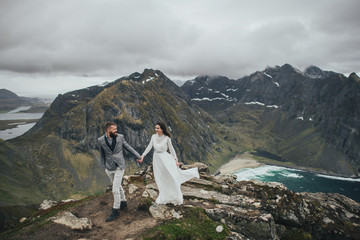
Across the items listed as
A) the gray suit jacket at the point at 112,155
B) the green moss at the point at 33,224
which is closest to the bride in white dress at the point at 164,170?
the gray suit jacket at the point at 112,155

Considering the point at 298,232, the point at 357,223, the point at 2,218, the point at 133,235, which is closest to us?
the point at 133,235

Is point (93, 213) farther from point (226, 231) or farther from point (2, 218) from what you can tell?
point (2, 218)

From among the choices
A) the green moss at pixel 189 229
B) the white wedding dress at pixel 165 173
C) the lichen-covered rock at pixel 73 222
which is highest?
the white wedding dress at pixel 165 173

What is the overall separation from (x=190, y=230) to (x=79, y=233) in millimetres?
6918

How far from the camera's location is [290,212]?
1780 centimetres

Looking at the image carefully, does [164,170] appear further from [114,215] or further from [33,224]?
[33,224]

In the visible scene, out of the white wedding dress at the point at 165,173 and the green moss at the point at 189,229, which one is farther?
the white wedding dress at the point at 165,173

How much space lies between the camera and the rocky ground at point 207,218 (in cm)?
1272

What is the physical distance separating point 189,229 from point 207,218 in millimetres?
2057

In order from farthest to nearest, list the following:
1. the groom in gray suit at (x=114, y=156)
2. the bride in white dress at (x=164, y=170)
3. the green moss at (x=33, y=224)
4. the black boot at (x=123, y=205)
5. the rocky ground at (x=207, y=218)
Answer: the bride in white dress at (x=164, y=170), the black boot at (x=123, y=205), the groom in gray suit at (x=114, y=156), the green moss at (x=33, y=224), the rocky ground at (x=207, y=218)

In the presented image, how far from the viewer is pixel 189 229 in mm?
12688

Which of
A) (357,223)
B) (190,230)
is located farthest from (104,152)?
(357,223)

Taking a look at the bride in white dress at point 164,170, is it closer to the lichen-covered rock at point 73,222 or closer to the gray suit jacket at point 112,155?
the gray suit jacket at point 112,155

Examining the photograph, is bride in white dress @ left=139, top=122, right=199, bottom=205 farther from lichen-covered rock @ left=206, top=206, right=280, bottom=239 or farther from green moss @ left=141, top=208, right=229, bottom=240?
lichen-covered rock @ left=206, top=206, right=280, bottom=239
